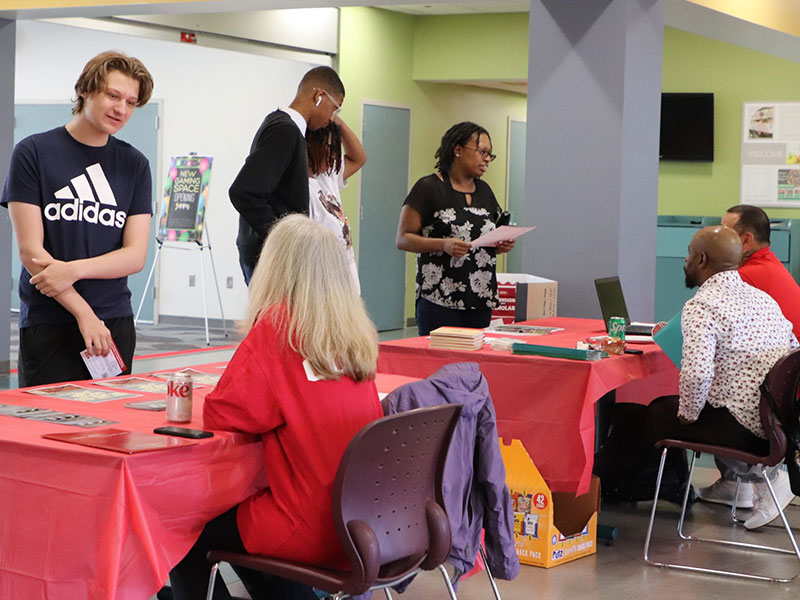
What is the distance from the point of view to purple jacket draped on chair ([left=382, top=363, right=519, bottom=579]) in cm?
254

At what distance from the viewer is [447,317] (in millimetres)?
5035

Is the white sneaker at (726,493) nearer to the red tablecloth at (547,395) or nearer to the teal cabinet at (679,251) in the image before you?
the red tablecloth at (547,395)

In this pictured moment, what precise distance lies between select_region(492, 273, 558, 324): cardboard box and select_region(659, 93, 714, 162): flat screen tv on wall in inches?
235

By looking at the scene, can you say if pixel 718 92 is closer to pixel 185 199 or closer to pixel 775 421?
pixel 185 199

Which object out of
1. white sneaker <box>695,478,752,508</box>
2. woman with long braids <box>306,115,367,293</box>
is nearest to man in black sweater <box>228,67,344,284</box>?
woman with long braids <box>306,115,367,293</box>

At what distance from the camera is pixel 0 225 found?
25.6 feet

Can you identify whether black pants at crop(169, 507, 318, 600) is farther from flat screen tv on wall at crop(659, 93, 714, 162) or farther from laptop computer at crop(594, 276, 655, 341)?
flat screen tv on wall at crop(659, 93, 714, 162)

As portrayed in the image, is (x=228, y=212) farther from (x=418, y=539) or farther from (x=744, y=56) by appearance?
(x=418, y=539)

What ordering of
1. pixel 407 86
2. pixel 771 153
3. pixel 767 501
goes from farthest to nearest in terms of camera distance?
1. pixel 407 86
2. pixel 771 153
3. pixel 767 501

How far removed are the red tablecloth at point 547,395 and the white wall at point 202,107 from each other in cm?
687

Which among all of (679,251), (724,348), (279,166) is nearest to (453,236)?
(279,166)

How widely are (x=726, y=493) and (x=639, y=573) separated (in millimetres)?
1187

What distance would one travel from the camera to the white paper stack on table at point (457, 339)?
3.95 metres

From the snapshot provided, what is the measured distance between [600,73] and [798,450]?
242 centimetres
